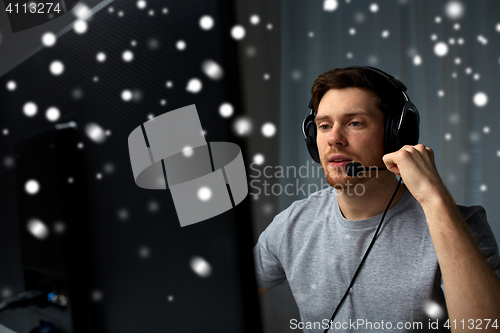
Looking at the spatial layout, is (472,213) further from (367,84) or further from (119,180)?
(119,180)

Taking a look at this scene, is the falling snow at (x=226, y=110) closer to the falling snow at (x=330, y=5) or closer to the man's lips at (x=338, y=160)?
the man's lips at (x=338, y=160)

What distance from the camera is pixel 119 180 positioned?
1.03 feet

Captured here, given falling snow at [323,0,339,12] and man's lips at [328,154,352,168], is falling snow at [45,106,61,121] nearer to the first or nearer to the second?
man's lips at [328,154,352,168]

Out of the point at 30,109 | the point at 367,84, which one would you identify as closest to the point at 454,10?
the point at 367,84

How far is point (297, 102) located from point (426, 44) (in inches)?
18.1

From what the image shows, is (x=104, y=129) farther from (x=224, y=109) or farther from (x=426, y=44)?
(x=426, y=44)

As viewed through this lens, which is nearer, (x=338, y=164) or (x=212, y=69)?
(x=212, y=69)

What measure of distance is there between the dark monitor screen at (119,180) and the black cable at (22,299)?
0.03 ft

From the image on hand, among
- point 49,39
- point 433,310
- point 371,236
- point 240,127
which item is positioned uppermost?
point 49,39

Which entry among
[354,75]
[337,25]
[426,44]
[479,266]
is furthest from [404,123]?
[337,25]

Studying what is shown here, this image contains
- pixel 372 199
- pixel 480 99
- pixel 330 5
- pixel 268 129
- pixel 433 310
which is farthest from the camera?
pixel 268 129

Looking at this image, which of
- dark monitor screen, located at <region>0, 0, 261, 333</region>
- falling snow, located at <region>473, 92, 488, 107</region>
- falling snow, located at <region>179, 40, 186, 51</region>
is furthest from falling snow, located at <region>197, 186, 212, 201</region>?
falling snow, located at <region>473, 92, 488, 107</region>

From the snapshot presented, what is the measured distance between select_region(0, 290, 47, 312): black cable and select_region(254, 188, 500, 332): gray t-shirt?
19.2 inches

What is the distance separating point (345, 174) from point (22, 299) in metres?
0.55
